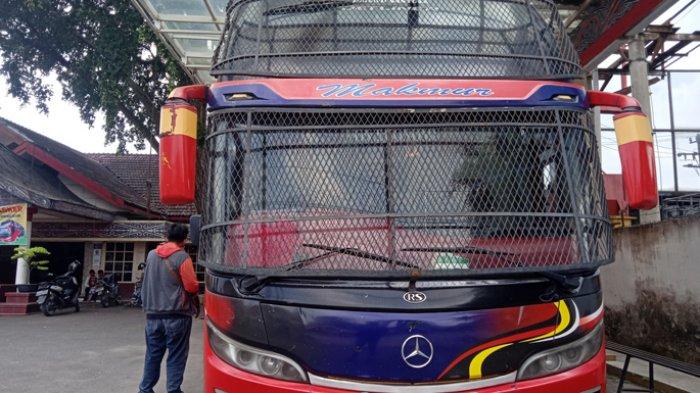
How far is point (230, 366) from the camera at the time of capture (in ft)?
8.27

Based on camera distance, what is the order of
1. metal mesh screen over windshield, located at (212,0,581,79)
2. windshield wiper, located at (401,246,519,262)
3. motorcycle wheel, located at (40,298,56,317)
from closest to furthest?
windshield wiper, located at (401,246,519,262)
metal mesh screen over windshield, located at (212,0,581,79)
motorcycle wheel, located at (40,298,56,317)

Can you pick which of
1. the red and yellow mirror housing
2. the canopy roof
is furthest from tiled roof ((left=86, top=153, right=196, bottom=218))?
the red and yellow mirror housing

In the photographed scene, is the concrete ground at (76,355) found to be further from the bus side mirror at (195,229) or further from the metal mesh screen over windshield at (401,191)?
the metal mesh screen over windshield at (401,191)

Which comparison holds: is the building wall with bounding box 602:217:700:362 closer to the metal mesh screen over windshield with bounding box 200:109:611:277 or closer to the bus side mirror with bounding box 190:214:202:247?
the metal mesh screen over windshield with bounding box 200:109:611:277

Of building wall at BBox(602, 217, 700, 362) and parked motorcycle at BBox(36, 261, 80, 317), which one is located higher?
building wall at BBox(602, 217, 700, 362)

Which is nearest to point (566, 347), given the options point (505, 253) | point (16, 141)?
point (505, 253)

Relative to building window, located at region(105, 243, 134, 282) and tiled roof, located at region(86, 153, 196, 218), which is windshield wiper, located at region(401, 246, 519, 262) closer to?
building window, located at region(105, 243, 134, 282)

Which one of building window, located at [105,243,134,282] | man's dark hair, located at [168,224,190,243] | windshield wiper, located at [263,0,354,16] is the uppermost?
windshield wiper, located at [263,0,354,16]

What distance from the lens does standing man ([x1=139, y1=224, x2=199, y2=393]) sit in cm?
409

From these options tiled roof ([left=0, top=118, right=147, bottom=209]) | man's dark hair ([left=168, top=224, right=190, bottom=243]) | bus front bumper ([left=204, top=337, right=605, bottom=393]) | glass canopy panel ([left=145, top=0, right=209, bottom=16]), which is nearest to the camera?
bus front bumper ([left=204, top=337, right=605, bottom=393])

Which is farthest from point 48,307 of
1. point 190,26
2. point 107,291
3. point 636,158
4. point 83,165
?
point 636,158

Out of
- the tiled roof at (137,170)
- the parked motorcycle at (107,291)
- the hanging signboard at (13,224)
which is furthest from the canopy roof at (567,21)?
the tiled roof at (137,170)

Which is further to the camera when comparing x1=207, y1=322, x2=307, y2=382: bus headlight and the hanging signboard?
the hanging signboard

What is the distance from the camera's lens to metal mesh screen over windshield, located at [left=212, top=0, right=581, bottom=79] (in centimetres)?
315
